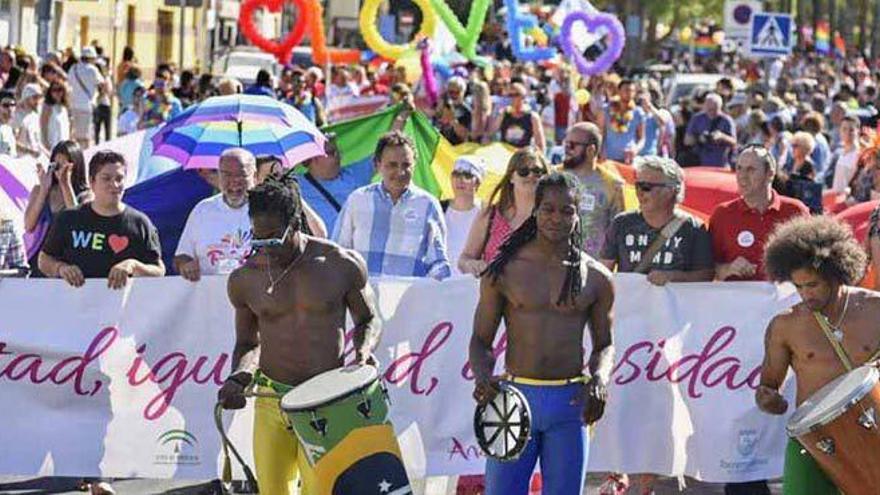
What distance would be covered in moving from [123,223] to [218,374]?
845 mm

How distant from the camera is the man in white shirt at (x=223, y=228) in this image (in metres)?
10.3

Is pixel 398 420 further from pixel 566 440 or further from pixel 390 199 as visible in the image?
pixel 566 440

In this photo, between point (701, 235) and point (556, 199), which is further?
point (701, 235)

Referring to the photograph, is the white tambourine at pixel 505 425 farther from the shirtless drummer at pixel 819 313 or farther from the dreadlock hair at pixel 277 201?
the dreadlock hair at pixel 277 201

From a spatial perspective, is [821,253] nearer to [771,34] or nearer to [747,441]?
[747,441]

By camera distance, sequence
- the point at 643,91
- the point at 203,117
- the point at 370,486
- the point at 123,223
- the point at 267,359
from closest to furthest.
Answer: the point at 370,486 → the point at 267,359 → the point at 123,223 → the point at 203,117 → the point at 643,91

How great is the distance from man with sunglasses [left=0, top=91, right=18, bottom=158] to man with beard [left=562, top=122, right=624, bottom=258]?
7724 millimetres

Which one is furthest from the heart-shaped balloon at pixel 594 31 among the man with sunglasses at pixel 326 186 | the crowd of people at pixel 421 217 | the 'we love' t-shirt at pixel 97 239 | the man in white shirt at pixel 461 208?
the 'we love' t-shirt at pixel 97 239

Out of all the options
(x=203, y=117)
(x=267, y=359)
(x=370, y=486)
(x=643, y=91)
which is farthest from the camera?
(x=643, y=91)

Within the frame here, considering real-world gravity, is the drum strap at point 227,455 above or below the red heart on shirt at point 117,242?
below

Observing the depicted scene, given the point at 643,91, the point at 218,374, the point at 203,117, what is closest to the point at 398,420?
the point at 218,374

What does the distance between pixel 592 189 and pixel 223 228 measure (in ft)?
7.11

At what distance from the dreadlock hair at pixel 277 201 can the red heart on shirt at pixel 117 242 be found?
1929mm

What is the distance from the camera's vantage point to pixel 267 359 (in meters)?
8.59
